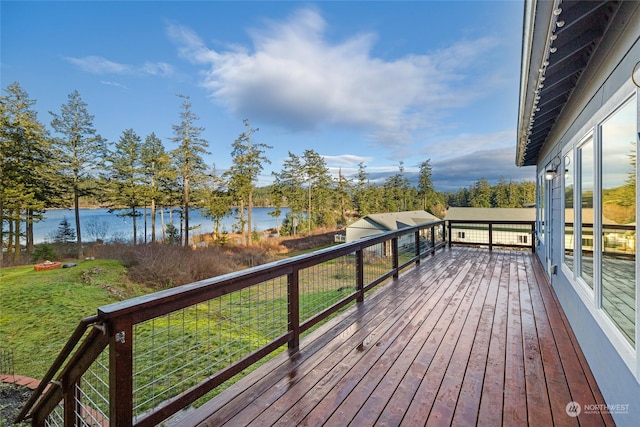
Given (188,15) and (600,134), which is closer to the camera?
(600,134)

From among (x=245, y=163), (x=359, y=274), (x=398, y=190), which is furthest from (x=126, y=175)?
(x=398, y=190)

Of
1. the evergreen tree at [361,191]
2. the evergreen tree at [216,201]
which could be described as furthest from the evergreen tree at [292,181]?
the evergreen tree at [361,191]

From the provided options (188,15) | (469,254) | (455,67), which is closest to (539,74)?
(469,254)

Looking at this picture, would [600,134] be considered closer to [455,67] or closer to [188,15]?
[188,15]

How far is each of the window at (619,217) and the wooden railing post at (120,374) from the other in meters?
2.61

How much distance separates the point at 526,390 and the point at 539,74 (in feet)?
8.14

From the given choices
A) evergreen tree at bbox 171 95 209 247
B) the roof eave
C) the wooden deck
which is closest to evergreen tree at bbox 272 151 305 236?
evergreen tree at bbox 171 95 209 247

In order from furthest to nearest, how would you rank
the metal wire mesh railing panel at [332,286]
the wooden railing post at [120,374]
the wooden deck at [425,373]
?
the metal wire mesh railing panel at [332,286] < the wooden deck at [425,373] < the wooden railing post at [120,374]

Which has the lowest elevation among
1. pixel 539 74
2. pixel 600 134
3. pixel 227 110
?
pixel 600 134

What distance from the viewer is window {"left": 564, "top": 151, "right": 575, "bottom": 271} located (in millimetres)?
3190

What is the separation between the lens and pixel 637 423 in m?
1.39

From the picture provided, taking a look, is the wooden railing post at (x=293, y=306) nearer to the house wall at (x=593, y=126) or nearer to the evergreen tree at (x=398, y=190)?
the house wall at (x=593, y=126)

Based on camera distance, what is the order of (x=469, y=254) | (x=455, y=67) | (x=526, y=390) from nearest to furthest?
1. (x=526, y=390)
2. (x=469, y=254)
3. (x=455, y=67)

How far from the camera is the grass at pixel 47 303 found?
6.30 m
